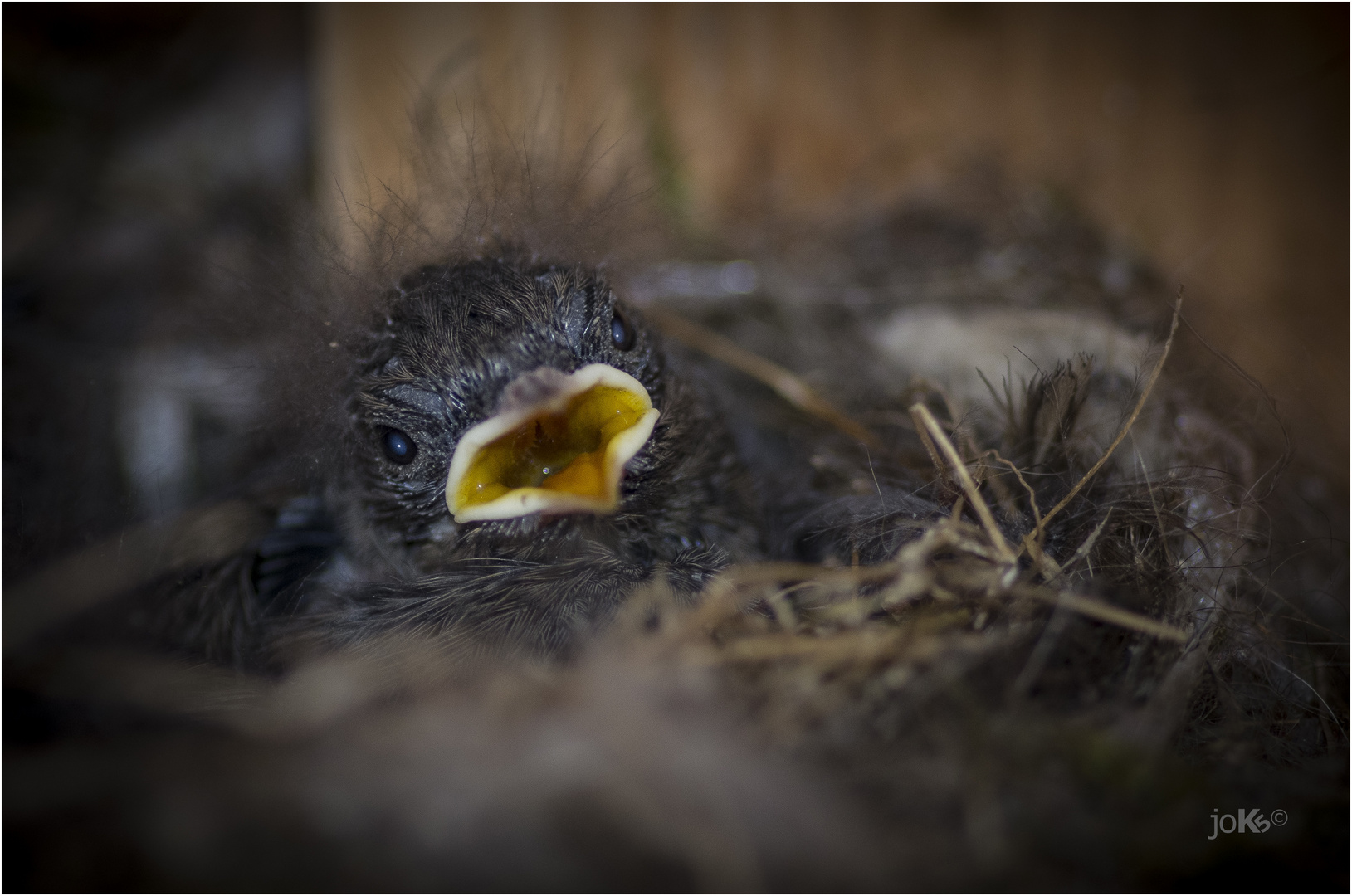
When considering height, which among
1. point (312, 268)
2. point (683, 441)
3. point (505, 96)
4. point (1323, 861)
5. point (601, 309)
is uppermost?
point (505, 96)

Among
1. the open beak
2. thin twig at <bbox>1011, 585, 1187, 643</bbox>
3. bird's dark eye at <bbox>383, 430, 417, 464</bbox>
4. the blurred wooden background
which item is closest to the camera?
thin twig at <bbox>1011, 585, 1187, 643</bbox>

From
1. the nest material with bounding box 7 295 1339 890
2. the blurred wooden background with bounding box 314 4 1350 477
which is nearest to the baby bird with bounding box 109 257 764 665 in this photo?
the nest material with bounding box 7 295 1339 890

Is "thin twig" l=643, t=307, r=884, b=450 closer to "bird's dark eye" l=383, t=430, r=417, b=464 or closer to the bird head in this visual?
the bird head

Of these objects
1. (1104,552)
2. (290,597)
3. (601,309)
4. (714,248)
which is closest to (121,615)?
(290,597)

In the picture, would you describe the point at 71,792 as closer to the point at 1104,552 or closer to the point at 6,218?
the point at 1104,552

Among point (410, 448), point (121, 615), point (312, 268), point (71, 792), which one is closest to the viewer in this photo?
point (71, 792)

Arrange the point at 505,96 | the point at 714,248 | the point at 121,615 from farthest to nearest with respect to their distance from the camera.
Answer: the point at 714,248
the point at 505,96
the point at 121,615

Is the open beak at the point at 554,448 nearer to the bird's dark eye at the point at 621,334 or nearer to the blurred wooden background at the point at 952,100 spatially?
the bird's dark eye at the point at 621,334
